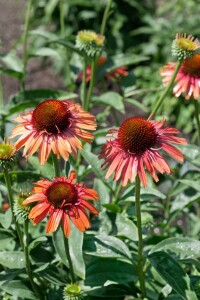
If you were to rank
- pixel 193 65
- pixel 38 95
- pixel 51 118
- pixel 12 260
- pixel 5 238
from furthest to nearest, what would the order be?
pixel 38 95, pixel 193 65, pixel 5 238, pixel 12 260, pixel 51 118

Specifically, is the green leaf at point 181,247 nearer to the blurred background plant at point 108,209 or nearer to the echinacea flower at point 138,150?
the blurred background plant at point 108,209

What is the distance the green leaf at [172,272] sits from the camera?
1398 mm

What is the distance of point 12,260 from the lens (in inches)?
59.6

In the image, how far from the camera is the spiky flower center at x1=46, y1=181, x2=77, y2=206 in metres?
1.30

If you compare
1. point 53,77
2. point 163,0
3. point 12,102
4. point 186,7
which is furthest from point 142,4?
point 12,102

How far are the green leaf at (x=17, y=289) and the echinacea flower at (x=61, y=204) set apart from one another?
280 mm

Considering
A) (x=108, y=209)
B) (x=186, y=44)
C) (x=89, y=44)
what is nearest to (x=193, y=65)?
(x=186, y=44)

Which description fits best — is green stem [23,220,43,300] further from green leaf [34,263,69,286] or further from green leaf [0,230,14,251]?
green leaf [0,230,14,251]

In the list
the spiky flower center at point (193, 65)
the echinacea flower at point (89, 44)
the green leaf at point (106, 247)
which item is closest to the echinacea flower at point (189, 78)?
the spiky flower center at point (193, 65)

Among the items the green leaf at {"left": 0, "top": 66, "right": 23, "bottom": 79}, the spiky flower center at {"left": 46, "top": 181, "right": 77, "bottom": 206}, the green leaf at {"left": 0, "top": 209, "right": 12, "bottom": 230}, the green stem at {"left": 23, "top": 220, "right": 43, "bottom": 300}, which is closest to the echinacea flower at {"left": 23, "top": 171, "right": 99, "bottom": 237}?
the spiky flower center at {"left": 46, "top": 181, "right": 77, "bottom": 206}

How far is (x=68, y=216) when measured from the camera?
1.31 metres

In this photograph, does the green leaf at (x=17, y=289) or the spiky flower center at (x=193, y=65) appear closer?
the green leaf at (x=17, y=289)

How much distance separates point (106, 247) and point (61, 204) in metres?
0.24

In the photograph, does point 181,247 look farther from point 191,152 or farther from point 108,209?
point 191,152
